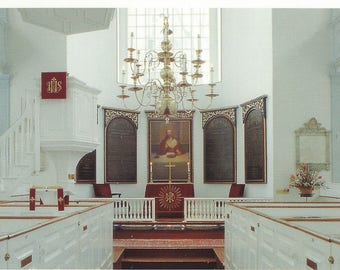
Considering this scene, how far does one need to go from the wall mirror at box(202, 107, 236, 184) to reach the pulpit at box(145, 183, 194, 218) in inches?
51.0

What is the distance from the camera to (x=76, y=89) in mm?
Result: 7699

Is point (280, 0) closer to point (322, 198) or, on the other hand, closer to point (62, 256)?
point (62, 256)

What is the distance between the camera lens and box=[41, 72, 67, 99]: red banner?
7484 millimetres

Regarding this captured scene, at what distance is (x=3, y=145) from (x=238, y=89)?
7.34 meters

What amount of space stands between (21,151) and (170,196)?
546 cm

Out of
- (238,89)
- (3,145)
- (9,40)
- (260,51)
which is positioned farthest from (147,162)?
(3,145)

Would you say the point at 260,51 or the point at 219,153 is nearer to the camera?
the point at 260,51

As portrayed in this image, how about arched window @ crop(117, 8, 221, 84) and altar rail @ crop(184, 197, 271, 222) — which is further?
arched window @ crop(117, 8, 221, 84)

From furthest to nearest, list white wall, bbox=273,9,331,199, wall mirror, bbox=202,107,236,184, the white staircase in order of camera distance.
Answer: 1. wall mirror, bbox=202,107,236,184
2. white wall, bbox=273,9,331,199
3. the white staircase

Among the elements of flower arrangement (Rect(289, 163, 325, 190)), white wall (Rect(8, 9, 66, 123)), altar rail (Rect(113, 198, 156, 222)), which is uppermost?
white wall (Rect(8, 9, 66, 123))

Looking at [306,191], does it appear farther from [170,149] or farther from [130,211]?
[170,149]

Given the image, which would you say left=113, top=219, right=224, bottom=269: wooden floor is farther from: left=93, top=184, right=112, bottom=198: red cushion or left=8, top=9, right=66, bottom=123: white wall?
left=8, top=9, right=66, bottom=123: white wall

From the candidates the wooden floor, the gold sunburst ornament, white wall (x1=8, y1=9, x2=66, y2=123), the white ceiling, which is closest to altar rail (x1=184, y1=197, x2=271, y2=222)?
the wooden floor

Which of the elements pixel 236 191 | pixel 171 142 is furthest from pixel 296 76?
pixel 171 142
